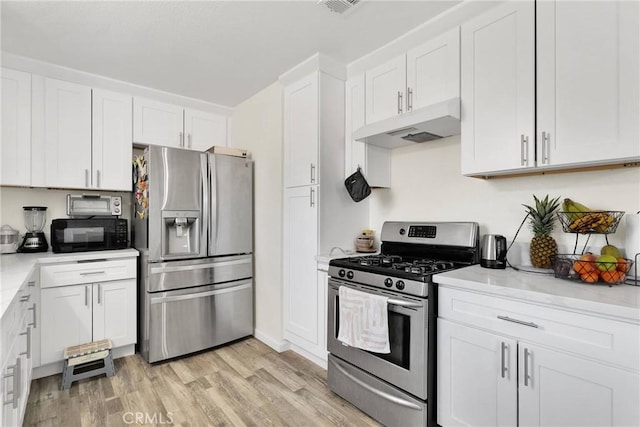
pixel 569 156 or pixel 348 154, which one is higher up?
pixel 348 154

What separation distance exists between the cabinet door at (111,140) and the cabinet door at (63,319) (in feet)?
3.11

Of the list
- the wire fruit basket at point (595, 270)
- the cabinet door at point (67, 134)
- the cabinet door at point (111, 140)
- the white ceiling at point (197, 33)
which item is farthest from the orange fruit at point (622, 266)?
the cabinet door at point (67, 134)

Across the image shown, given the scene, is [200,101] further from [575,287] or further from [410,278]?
[575,287]

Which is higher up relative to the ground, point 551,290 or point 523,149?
point 523,149

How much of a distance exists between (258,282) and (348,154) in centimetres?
156

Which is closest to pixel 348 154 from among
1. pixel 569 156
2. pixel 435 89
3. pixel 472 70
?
pixel 435 89

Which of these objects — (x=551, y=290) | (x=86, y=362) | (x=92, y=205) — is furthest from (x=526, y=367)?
(x=92, y=205)

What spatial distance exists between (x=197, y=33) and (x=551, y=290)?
2.55 meters

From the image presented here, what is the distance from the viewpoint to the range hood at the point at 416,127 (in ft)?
6.32

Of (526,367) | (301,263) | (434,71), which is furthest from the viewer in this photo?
(301,263)

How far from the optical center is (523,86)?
1.70 m

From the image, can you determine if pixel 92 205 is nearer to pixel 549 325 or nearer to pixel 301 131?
pixel 301 131

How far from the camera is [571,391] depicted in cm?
130

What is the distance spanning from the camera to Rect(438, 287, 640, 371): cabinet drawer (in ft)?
3.88
